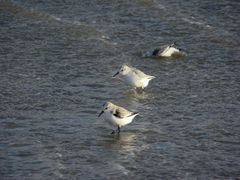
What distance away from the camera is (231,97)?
24812 mm

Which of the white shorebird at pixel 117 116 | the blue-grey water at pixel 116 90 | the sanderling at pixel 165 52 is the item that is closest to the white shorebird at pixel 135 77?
the blue-grey water at pixel 116 90

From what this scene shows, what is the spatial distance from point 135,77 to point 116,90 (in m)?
0.99

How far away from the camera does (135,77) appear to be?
25.2 m

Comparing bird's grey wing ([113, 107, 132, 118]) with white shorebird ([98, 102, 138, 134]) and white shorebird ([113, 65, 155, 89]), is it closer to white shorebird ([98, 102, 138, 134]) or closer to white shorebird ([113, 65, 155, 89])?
white shorebird ([98, 102, 138, 134])

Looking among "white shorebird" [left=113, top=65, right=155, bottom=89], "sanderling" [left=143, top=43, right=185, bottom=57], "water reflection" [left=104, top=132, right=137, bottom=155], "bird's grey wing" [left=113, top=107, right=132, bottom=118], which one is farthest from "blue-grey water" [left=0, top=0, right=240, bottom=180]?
"bird's grey wing" [left=113, top=107, right=132, bottom=118]

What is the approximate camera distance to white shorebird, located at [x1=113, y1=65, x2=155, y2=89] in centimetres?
2526

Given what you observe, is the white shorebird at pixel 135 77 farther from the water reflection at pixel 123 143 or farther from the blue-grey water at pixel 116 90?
the water reflection at pixel 123 143

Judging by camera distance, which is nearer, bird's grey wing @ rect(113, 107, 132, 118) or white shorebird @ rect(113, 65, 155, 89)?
bird's grey wing @ rect(113, 107, 132, 118)

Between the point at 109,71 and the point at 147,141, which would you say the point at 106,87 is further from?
the point at 147,141

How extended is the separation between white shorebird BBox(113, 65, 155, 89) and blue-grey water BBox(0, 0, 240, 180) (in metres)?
0.41

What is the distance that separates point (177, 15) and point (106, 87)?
10.9 metres

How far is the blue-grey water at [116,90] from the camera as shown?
19.4 metres

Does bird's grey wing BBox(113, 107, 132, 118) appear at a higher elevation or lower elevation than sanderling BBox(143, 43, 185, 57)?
lower

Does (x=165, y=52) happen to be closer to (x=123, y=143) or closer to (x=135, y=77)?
(x=135, y=77)
